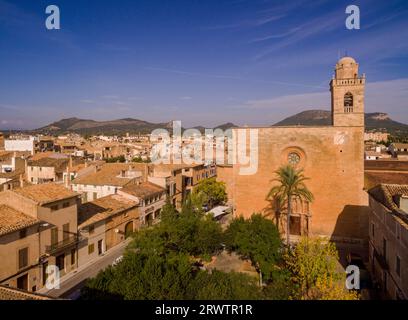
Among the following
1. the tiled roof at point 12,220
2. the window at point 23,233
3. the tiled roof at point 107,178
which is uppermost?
the tiled roof at point 107,178

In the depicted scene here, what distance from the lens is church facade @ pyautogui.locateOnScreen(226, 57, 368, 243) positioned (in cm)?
2434

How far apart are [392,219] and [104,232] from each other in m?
19.1

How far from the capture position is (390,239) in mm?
14609

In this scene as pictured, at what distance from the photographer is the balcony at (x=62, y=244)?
59.7 feet

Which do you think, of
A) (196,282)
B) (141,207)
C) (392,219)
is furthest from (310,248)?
(141,207)

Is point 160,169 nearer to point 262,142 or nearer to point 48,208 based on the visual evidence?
point 262,142

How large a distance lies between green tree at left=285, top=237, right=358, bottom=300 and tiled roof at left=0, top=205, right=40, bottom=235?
1364cm

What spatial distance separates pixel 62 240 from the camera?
19344 millimetres

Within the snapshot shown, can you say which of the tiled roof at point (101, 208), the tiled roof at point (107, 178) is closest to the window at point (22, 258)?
the tiled roof at point (101, 208)

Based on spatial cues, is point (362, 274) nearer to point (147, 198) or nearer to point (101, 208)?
point (101, 208)

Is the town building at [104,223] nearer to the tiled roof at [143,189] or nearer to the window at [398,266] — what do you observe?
the tiled roof at [143,189]

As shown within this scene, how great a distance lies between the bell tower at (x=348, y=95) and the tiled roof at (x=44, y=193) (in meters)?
20.6

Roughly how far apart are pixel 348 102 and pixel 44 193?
23.0 metres

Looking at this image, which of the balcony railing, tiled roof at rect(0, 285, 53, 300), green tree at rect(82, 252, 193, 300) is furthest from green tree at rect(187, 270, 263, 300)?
the balcony railing
